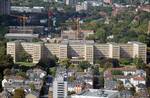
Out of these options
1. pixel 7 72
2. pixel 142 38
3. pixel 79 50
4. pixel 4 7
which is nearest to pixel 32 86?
pixel 7 72

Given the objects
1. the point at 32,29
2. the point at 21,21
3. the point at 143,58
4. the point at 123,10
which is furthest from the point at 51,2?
the point at 143,58

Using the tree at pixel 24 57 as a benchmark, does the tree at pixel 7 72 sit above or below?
above

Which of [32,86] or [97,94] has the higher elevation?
[97,94]

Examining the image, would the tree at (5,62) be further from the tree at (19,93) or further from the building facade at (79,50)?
the tree at (19,93)

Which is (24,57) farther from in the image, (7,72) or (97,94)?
(97,94)

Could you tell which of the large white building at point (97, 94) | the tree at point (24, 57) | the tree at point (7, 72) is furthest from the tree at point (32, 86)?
the tree at point (24, 57)

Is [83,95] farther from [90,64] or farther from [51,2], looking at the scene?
[51,2]

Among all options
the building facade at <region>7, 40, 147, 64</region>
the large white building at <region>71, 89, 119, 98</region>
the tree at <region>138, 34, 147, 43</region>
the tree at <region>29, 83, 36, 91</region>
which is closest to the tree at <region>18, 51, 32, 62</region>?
the building facade at <region>7, 40, 147, 64</region>

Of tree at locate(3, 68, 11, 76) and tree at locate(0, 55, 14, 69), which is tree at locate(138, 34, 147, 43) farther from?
tree at locate(3, 68, 11, 76)
